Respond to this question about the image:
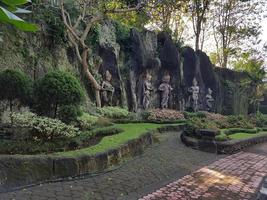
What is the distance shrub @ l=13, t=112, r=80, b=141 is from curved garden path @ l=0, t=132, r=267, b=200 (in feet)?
4.06

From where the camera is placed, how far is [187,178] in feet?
19.3

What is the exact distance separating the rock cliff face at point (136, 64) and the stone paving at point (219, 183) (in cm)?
586

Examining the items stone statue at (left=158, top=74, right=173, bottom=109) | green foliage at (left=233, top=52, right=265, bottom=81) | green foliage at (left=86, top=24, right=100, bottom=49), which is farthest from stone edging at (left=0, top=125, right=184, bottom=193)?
green foliage at (left=233, top=52, right=265, bottom=81)

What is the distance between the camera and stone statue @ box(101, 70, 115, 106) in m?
13.0

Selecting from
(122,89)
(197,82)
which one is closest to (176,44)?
(197,82)

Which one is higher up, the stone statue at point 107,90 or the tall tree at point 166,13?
the tall tree at point 166,13

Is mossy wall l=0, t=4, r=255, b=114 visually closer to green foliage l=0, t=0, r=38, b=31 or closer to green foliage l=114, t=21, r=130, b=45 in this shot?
green foliage l=114, t=21, r=130, b=45

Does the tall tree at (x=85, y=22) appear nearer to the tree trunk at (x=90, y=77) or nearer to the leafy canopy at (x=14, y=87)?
the tree trunk at (x=90, y=77)

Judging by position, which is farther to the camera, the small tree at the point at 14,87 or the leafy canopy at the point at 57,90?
the small tree at the point at 14,87

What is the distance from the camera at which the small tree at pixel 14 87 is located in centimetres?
666

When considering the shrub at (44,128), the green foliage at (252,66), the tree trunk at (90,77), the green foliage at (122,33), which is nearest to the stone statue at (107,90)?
the tree trunk at (90,77)

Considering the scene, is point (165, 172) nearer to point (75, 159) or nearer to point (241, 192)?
point (241, 192)

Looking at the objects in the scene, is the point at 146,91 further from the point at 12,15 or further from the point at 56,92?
the point at 12,15

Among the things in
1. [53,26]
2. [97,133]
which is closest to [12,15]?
[97,133]
